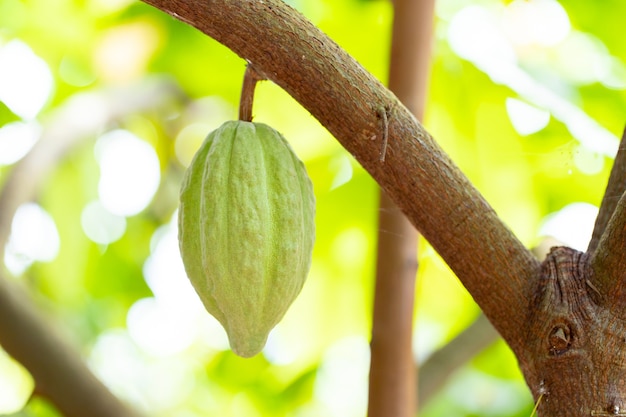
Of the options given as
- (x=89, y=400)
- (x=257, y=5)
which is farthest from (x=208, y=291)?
(x=89, y=400)

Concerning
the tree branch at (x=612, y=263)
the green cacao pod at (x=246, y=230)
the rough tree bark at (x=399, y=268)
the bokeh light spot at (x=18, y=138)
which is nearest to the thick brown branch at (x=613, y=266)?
the tree branch at (x=612, y=263)

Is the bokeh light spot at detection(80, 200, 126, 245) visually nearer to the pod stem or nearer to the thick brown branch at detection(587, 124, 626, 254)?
the pod stem

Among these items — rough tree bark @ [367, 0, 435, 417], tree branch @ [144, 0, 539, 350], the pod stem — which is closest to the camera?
tree branch @ [144, 0, 539, 350]

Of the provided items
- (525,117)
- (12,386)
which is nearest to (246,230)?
(525,117)

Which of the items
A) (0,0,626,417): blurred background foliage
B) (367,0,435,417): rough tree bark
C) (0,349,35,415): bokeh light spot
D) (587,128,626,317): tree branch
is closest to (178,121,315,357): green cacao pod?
(587,128,626,317): tree branch

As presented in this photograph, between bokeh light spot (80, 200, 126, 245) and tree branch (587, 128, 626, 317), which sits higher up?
bokeh light spot (80, 200, 126, 245)

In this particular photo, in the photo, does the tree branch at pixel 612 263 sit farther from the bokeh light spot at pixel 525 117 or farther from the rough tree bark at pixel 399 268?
the bokeh light spot at pixel 525 117

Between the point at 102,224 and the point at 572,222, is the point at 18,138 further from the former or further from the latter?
the point at 572,222

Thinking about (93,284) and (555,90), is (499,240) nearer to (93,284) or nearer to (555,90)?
(555,90)
